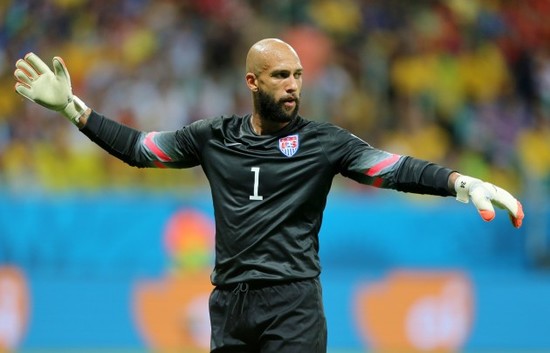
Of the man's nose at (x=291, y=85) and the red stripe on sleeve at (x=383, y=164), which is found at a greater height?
the man's nose at (x=291, y=85)

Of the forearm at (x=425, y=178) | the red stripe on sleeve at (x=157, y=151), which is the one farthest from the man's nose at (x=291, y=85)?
the red stripe on sleeve at (x=157, y=151)

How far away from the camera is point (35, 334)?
11352 millimetres

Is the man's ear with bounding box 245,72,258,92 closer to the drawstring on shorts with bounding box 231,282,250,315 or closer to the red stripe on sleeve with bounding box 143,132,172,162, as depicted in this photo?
the red stripe on sleeve with bounding box 143,132,172,162

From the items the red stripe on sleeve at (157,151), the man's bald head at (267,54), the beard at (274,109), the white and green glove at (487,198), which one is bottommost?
the white and green glove at (487,198)

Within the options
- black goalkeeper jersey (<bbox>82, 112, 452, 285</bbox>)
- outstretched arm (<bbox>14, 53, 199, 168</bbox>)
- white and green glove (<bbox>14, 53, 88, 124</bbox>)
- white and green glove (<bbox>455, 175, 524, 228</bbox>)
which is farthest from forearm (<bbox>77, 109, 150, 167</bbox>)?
white and green glove (<bbox>455, 175, 524, 228</bbox>)

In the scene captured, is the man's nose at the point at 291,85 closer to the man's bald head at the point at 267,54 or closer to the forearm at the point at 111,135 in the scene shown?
the man's bald head at the point at 267,54

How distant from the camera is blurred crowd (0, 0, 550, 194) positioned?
12695mm

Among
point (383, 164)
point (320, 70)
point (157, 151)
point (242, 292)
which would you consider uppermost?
point (320, 70)

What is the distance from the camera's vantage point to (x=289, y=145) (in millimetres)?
5625

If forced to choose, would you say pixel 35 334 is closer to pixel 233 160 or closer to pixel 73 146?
pixel 73 146

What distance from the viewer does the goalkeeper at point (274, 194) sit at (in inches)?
215

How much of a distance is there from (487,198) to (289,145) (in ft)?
3.61

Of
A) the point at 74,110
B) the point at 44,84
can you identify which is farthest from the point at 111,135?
the point at 44,84

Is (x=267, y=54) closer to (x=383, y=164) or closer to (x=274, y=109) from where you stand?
(x=274, y=109)
